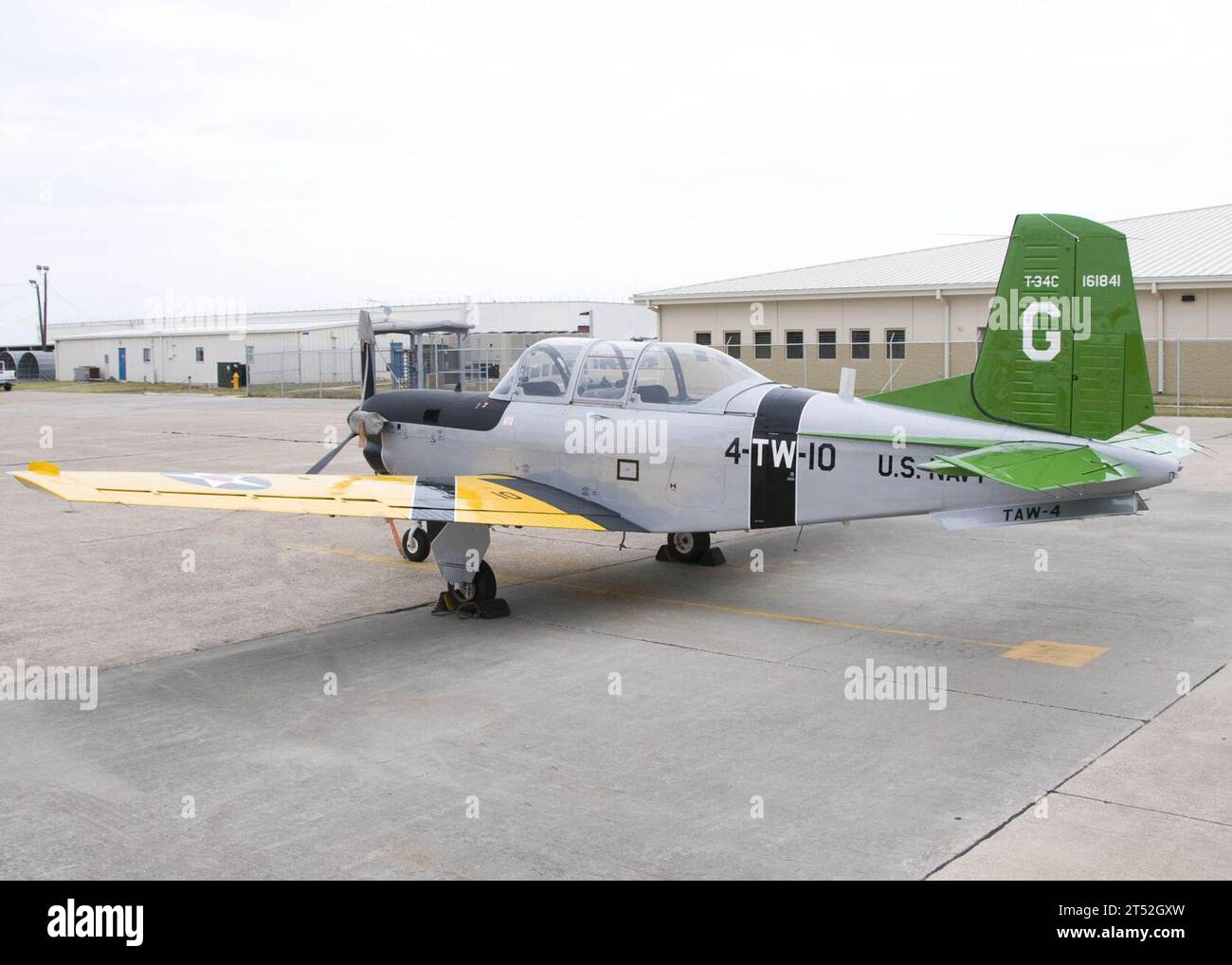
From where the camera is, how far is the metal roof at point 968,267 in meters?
32.8

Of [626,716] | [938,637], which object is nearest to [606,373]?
[938,637]

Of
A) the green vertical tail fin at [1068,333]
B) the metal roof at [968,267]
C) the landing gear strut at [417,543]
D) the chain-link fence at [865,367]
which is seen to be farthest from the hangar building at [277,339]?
the green vertical tail fin at [1068,333]

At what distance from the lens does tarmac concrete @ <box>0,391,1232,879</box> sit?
5160 millimetres

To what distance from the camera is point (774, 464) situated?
374 inches

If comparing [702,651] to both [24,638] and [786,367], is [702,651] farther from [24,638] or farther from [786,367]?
[786,367]

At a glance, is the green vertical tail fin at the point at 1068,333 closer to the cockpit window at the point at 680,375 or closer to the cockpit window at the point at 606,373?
the cockpit window at the point at 680,375

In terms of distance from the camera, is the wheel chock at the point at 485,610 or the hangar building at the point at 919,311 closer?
the wheel chock at the point at 485,610

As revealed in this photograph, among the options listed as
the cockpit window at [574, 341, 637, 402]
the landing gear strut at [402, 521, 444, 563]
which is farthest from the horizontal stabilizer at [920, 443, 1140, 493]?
the landing gear strut at [402, 521, 444, 563]

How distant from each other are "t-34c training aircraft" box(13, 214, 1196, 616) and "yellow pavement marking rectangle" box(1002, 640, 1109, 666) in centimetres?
99

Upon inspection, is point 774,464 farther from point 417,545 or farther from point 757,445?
point 417,545

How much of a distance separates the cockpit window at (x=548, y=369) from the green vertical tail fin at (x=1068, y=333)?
3.96 meters
